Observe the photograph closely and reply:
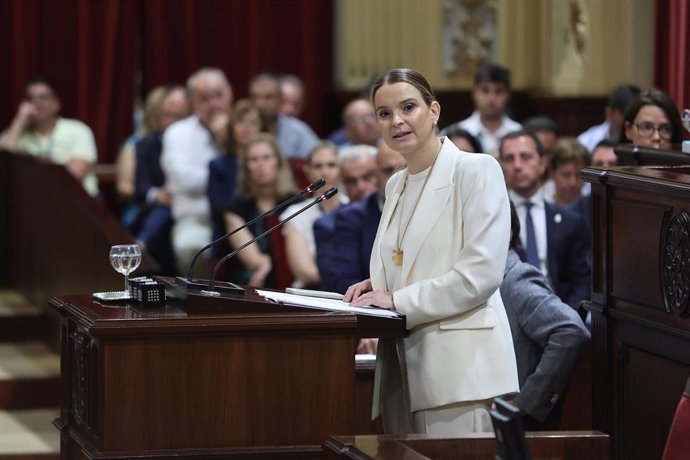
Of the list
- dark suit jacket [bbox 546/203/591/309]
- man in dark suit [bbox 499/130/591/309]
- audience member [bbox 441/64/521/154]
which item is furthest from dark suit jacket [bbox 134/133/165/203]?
dark suit jacket [bbox 546/203/591/309]

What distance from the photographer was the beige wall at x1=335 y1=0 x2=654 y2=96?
33.4ft

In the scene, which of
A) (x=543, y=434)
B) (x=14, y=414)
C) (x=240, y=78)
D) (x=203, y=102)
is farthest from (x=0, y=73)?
(x=543, y=434)

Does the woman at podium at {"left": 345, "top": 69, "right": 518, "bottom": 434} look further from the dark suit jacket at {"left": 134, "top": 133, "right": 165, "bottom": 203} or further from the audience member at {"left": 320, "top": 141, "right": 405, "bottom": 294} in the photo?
the dark suit jacket at {"left": 134, "top": 133, "right": 165, "bottom": 203}

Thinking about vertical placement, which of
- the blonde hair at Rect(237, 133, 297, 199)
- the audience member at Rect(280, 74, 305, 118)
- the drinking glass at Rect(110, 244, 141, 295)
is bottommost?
the drinking glass at Rect(110, 244, 141, 295)

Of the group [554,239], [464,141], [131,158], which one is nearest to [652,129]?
[554,239]

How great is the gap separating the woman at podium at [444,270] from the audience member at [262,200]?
12.0ft

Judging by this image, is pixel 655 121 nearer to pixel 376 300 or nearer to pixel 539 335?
pixel 539 335

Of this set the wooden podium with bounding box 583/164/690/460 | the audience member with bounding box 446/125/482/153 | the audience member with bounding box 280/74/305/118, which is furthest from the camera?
the audience member with bounding box 280/74/305/118

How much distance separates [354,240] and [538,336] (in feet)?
6.19

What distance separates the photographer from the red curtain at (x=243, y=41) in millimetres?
11609

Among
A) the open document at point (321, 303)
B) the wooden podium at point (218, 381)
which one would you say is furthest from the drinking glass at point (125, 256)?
the open document at point (321, 303)

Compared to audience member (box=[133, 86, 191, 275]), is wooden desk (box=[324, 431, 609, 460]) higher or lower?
lower

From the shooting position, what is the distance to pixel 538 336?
478 cm

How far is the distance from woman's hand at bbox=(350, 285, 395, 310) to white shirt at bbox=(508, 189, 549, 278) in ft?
7.93
